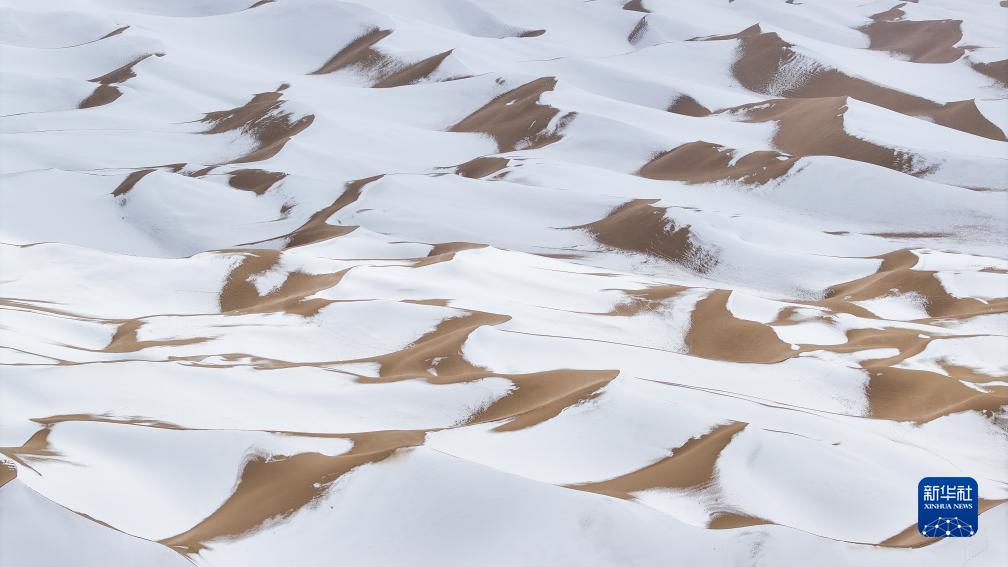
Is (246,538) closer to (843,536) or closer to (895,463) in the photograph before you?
(843,536)

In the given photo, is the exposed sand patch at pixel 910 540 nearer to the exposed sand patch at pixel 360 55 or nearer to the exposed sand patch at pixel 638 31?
the exposed sand patch at pixel 360 55

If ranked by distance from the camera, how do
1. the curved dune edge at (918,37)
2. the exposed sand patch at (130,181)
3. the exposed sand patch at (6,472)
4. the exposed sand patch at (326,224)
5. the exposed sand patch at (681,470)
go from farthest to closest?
1. the curved dune edge at (918,37)
2. the exposed sand patch at (130,181)
3. the exposed sand patch at (326,224)
4. the exposed sand patch at (681,470)
5. the exposed sand patch at (6,472)

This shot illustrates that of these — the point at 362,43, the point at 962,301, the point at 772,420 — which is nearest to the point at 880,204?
the point at 962,301

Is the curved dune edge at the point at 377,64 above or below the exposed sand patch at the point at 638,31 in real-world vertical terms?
below

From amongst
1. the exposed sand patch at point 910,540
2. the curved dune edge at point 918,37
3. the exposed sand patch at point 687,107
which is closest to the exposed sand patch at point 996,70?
the curved dune edge at point 918,37

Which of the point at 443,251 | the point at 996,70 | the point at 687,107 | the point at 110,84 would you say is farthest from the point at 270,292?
the point at 996,70

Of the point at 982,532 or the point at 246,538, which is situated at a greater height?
the point at 982,532

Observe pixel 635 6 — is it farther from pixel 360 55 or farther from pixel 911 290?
pixel 911 290
